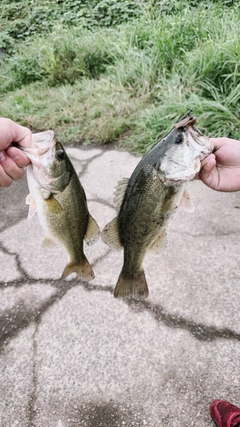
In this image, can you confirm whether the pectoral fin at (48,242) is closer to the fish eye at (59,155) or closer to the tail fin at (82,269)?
the tail fin at (82,269)

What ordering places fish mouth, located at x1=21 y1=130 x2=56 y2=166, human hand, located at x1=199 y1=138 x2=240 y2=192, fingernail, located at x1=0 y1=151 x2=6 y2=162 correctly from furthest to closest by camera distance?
human hand, located at x1=199 y1=138 x2=240 y2=192 → fingernail, located at x1=0 y1=151 x2=6 y2=162 → fish mouth, located at x1=21 y1=130 x2=56 y2=166

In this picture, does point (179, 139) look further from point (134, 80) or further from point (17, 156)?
point (134, 80)

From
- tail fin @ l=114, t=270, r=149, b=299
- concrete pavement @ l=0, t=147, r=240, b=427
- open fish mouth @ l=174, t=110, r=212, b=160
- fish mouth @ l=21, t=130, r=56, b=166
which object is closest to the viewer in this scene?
open fish mouth @ l=174, t=110, r=212, b=160

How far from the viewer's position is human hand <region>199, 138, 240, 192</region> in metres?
1.91

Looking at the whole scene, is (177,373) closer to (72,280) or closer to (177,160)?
(72,280)

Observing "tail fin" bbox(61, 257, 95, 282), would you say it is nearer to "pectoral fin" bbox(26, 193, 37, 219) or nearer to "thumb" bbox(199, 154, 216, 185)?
"pectoral fin" bbox(26, 193, 37, 219)

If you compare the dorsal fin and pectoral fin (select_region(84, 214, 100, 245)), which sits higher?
the dorsal fin

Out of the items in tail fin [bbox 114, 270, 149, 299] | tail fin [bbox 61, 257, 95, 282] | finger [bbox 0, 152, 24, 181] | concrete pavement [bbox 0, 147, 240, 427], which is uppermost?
finger [bbox 0, 152, 24, 181]

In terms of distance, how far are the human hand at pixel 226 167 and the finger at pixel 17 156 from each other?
94 centimetres

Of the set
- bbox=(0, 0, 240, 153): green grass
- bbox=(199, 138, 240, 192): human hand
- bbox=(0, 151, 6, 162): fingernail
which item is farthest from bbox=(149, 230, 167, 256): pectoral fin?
bbox=(0, 0, 240, 153): green grass

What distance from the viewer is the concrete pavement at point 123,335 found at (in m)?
2.27

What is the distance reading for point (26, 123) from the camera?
5445mm

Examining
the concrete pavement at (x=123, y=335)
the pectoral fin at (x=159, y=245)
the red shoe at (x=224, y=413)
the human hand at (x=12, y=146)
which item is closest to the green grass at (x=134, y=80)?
the concrete pavement at (x=123, y=335)

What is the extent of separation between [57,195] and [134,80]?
445 centimetres
